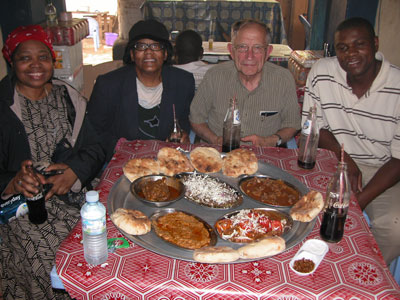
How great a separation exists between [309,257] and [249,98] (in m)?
Result: 2.16

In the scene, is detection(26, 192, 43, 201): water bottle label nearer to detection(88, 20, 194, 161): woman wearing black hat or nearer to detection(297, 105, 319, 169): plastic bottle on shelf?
detection(88, 20, 194, 161): woman wearing black hat

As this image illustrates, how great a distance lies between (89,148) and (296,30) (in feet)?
37.4

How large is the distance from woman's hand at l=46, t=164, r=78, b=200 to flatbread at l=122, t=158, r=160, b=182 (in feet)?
1.95

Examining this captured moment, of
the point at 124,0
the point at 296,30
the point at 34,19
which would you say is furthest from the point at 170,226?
the point at 296,30

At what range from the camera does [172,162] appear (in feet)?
8.07

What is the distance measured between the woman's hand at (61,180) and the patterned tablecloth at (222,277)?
38.4 inches

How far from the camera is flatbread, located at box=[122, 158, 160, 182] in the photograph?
2.29 m

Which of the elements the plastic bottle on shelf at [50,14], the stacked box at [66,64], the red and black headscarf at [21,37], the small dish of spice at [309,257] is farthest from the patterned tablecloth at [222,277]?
the plastic bottle on shelf at [50,14]

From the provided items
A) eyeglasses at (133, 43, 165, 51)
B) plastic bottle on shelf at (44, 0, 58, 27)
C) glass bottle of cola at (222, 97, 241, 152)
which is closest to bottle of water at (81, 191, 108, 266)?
glass bottle of cola at (222, 97, 241, 152)

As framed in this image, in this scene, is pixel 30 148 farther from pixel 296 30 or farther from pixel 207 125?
pixel 296 30

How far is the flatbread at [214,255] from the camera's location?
1565mm

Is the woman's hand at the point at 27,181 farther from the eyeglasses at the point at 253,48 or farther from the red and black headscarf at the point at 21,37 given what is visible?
the eyeglasses at the point at 253,48

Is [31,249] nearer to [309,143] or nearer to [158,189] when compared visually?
[158,189]

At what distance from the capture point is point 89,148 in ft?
9.47
